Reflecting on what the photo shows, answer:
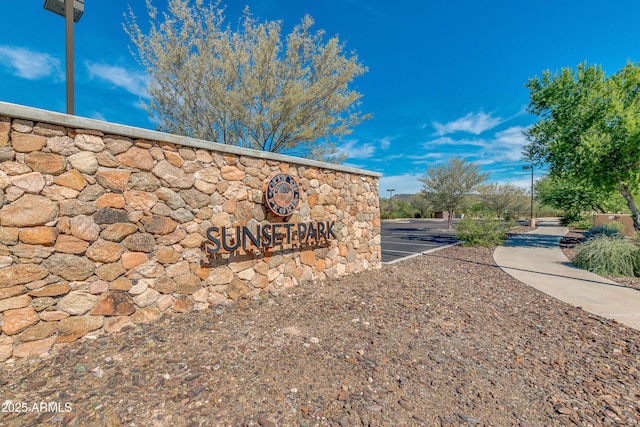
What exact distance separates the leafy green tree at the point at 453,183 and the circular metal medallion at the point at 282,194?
18894mm

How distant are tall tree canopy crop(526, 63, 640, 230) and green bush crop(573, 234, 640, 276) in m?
3.94

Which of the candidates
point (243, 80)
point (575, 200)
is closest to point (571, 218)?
point (575, 200)

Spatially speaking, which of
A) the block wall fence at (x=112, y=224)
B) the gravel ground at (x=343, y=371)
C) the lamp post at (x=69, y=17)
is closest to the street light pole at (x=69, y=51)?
the lamp post at (x=69, y=17)

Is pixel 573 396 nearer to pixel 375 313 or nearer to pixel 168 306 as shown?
pixel 375 313

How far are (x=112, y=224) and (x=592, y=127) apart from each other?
1530 centimetres

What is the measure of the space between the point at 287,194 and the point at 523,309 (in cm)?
477

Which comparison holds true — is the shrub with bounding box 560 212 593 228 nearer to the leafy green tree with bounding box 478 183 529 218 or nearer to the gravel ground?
the leafy green tree with bounding box 478 183 529 218

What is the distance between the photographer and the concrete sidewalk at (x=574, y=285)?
16.1ft

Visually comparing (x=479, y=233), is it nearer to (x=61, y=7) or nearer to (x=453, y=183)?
(x=453, y=183)

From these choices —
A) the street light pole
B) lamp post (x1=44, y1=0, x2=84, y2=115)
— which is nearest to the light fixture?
lamp post (x1=44, y1=0, x2=84, y2=115)

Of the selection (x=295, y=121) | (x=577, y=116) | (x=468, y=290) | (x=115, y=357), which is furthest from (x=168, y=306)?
(x=577, y=116)

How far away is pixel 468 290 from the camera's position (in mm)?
6070

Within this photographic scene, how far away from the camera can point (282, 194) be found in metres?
5.54

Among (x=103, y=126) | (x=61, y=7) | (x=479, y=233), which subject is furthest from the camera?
(x=479, y=233)
